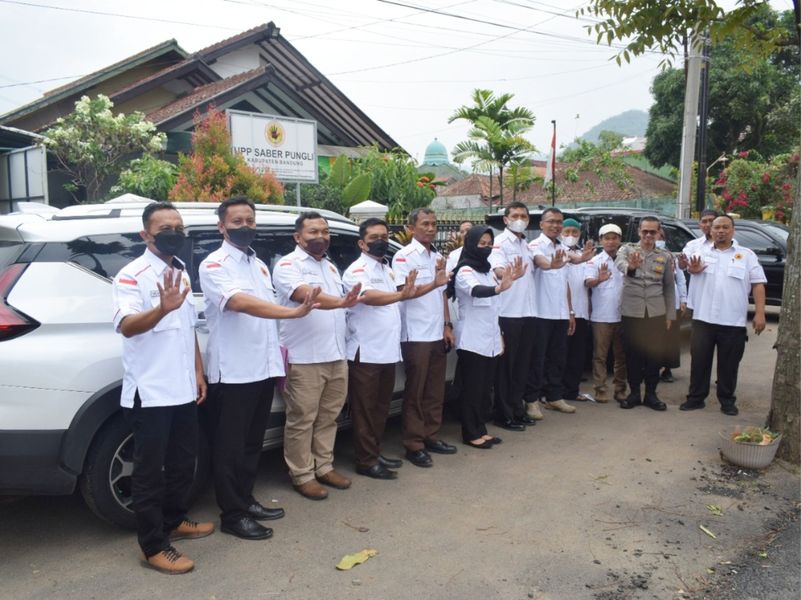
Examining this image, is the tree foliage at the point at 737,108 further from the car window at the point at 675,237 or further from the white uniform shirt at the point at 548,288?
the white uniform shirt at the point at 548,288

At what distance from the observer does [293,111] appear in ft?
58.1

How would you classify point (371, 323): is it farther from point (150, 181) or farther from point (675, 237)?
point (150, 181)

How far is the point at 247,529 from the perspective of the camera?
383 centimetres

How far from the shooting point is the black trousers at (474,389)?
540 centimetres

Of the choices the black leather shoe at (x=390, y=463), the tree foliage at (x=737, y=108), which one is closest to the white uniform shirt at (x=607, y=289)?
the black leather shoe at (x=390, y=463)

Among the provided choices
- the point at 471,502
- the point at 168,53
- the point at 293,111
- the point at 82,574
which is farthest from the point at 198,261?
the point at 168,53

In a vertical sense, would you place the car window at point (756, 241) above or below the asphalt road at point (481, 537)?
above

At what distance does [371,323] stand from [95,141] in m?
10.4

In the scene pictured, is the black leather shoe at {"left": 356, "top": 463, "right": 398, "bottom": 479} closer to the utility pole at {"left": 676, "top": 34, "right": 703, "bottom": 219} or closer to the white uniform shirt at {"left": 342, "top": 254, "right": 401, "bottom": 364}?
the white uniform shirt at {"left": 342, "top": 254, "right": 401, "bottom": 364}

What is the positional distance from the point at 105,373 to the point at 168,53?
737 inches

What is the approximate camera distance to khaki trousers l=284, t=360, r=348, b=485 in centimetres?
430

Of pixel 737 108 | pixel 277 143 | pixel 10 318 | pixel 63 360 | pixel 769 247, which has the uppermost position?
pixel 737 108

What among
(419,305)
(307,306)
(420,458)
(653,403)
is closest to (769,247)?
(653,403)

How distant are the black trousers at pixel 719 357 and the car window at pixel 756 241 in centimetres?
597
